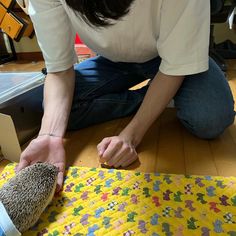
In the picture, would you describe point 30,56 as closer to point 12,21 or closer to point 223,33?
point 12,21

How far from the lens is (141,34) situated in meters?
0.76

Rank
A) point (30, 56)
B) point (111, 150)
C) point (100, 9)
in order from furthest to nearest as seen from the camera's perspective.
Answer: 1. point (30, 56)
2. point (111, 150)
3. point (100, 9)

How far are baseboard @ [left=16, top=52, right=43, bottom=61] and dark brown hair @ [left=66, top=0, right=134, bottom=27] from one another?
2318mm

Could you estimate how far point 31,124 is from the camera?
99 centimetres

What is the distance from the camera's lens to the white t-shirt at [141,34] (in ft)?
2.17

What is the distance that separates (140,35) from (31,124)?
478 mm

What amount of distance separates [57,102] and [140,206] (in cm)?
38

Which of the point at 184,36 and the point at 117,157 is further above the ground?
the point at 184,36

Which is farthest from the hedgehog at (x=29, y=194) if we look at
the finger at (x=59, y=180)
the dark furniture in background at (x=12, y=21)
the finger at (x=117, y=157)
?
the dark furniture in background at (x=12, y=21)

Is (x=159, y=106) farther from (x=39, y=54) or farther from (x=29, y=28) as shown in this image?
(x=39, y=54)

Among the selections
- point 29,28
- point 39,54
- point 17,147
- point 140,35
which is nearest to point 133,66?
point 140,35

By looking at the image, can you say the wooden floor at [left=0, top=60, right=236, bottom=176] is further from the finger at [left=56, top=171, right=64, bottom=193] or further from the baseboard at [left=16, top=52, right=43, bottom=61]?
the baseboard at [left=16, top=52, right=43, bottom=61]

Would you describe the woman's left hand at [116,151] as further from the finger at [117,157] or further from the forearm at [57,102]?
the forearm at [57,102]

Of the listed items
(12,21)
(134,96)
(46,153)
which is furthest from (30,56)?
(46,153)
